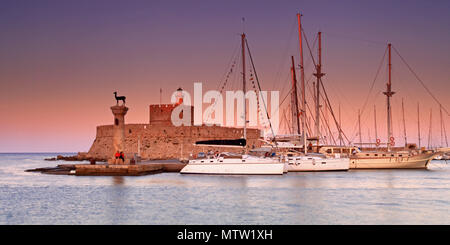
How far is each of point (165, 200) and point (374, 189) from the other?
30.8 feet

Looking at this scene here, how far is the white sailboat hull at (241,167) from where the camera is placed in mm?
24250

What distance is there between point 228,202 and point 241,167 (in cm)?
817

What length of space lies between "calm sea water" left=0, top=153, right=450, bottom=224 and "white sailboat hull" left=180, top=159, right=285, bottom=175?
0.82 metres

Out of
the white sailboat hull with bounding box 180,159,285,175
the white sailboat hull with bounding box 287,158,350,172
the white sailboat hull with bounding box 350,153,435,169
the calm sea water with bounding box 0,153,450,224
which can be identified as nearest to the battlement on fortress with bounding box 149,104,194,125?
the white sailboat hull with bounding box 350,153,435,169

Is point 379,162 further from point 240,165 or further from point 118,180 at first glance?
point 118,180

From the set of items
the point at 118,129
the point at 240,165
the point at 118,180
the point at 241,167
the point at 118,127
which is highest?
the point at 118,127

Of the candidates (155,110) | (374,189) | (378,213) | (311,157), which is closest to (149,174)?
(311,157)

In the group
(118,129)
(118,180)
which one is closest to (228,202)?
(118,180)

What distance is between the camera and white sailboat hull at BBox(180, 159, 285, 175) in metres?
24.2

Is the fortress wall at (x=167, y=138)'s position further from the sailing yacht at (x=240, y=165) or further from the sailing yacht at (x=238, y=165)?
the sailing yacht at (x=240, y=165)

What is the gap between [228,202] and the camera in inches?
636
